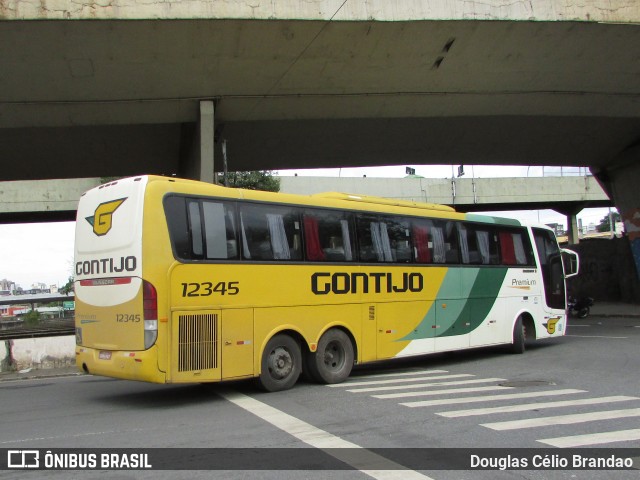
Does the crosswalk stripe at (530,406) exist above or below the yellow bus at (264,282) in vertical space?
below

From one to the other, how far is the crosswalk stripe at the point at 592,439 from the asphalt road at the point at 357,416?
0.01 metres

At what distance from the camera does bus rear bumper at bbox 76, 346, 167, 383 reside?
799cm

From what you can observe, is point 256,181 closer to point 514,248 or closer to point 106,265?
A: point 514,248

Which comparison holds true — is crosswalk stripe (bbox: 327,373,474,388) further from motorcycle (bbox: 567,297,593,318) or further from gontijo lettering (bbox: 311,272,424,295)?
motorcycle (bbox: 567,297,593,318)

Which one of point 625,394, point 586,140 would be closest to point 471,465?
point 625,394

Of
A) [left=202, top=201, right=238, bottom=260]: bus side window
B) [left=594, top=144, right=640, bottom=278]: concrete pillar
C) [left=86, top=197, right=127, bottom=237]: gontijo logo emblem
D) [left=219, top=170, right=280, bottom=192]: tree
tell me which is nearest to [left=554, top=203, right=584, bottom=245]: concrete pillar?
[left=594, top=144, right=640, bottom=278]: concrete pillar

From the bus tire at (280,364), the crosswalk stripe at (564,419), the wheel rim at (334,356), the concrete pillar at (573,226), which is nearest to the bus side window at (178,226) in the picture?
the bus tire at (280,364)

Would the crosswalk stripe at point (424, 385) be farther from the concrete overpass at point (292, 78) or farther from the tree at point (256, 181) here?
the tree at point (256, 181)

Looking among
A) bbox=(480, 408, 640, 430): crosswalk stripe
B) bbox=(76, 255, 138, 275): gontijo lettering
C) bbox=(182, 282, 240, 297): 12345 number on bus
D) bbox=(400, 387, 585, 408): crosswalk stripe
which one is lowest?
bbox=(400, 387, 585, 408): crosswalk stripe

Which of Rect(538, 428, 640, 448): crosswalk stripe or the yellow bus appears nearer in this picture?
Rect(538, 428, 640, 448): crosswalk stripe

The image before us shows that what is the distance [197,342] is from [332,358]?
3012mm

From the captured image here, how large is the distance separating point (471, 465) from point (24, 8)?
499 inches

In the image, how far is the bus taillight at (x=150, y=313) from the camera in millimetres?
8055

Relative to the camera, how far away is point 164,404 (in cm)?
896
